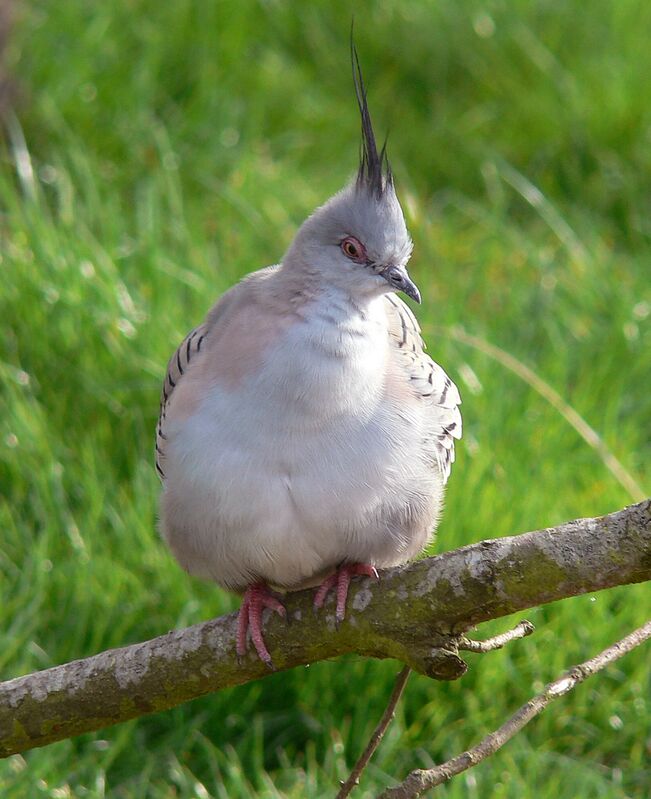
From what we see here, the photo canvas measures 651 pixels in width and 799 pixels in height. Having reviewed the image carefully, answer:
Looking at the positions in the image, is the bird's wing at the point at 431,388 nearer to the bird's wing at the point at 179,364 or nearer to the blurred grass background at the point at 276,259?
the bird's wing at the point at 179,364

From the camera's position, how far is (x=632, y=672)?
402 cm

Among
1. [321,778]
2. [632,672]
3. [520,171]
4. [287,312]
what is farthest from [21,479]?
[520,171]

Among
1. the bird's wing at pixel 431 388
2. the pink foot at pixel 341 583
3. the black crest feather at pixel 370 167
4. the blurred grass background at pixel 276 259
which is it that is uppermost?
the black crest feather at pixel 370 167

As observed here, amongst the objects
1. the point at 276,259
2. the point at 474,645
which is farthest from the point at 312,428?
the point at 276,259

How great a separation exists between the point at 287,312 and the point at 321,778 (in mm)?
1520

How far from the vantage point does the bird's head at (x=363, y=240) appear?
302 cm

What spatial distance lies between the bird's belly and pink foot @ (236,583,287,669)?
0.21ft

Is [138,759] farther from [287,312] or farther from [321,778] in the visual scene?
[287,312]

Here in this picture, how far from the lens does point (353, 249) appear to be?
305cm

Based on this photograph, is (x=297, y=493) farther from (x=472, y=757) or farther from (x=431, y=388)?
(x=472, y=757)

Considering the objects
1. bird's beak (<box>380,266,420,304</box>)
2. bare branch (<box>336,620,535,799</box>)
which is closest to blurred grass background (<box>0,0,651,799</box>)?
bare branch (<box>336,620,535,799</box>)

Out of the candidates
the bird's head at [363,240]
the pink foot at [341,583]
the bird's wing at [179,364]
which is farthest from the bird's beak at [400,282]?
the pink foot at [341,583]

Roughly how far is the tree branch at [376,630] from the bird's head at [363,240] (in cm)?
75

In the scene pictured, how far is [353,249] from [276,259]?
232 cm
